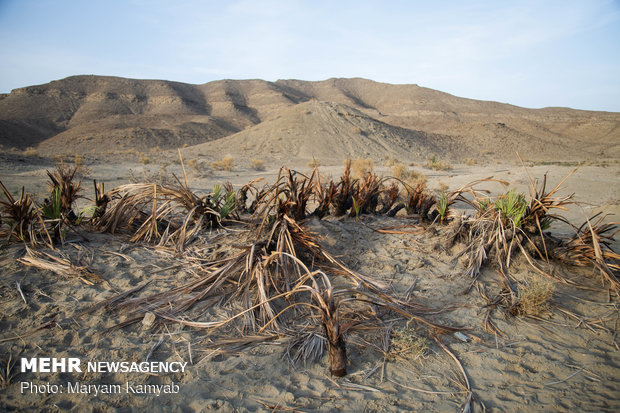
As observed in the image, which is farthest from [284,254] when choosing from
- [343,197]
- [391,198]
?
[391,198]

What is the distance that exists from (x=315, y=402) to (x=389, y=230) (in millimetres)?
2265

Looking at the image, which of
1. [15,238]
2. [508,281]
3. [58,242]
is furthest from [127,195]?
[508,281]

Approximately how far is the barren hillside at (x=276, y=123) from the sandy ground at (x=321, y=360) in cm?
1901

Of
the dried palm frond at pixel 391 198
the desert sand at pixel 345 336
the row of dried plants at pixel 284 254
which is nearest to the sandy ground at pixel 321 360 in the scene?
the desert sand at pixel 345 336

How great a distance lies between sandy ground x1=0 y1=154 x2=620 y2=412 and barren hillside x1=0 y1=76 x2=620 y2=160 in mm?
19015

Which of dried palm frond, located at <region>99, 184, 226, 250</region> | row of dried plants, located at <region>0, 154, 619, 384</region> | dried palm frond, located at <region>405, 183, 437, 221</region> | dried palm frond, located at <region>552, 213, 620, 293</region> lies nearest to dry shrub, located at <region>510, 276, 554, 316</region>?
row of dried plants, located at <region>0, 154, 619, 384</region>

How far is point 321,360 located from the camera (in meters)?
1.90

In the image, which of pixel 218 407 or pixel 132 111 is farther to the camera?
pixel 132 111

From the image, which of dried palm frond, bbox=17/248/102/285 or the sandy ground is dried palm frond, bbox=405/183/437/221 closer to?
the sandy ground

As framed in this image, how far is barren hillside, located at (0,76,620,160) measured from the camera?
2625cm

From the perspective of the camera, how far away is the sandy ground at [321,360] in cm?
162

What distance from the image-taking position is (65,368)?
5.59 ft

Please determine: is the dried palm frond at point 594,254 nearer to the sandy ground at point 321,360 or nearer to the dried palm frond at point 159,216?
the sandy ground at point 321,360

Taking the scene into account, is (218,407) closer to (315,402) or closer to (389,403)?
(315,402)
